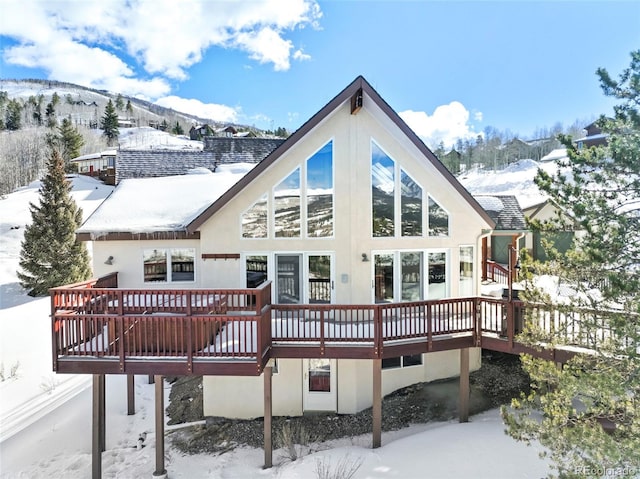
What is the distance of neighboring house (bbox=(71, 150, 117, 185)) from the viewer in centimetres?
4867

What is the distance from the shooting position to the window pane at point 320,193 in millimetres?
10156

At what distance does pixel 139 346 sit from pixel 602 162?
9.65 meters

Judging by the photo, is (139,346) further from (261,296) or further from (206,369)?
(261,296)

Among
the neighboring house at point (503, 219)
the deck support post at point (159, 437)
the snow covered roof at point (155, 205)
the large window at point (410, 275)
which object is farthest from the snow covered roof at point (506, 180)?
the deck support post at point (159, 437)

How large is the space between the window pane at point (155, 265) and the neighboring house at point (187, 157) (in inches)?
279

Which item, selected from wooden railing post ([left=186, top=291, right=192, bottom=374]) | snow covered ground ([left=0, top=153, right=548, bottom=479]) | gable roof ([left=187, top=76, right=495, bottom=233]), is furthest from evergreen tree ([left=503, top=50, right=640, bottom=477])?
wooden railing post ([left=186, top=291, right=192, bottom=374])

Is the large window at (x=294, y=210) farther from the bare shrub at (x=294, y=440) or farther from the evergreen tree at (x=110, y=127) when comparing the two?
the evergreen tree at (x=110, y=127)

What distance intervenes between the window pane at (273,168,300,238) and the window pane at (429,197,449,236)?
3.97 metres

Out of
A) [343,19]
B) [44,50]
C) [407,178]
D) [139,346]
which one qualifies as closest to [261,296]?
[139,346]

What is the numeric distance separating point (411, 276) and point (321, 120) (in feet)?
17.1

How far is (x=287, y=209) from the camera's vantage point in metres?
10.3

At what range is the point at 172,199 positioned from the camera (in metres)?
12.1

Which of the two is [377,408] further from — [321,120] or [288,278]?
[321,120]

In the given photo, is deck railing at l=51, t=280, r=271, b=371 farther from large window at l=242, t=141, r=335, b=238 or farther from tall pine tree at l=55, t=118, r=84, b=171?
tall pine tree at l=55, t=118, r=84, b=171
